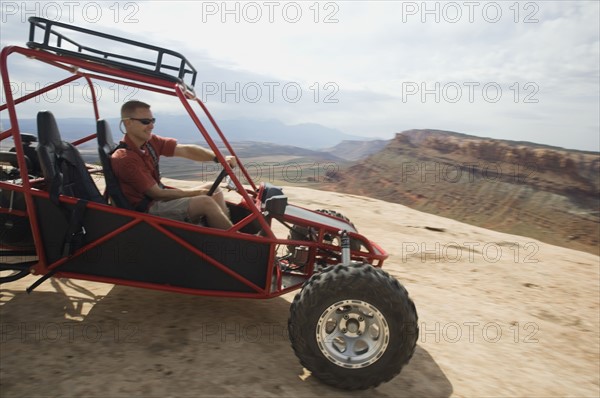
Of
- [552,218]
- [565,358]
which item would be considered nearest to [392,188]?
[552,218]

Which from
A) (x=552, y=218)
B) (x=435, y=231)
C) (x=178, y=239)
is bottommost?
(x=552, y=218)

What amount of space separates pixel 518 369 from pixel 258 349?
79.7 inches

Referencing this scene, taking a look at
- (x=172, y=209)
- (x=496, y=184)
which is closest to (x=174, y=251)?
(x=172, y=209)

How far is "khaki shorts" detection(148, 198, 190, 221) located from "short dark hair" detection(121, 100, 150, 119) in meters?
0.70

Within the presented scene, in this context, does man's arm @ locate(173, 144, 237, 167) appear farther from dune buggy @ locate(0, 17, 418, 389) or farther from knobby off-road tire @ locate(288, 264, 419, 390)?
knobby off-road tire @ locate(288, 264, 419, 390)

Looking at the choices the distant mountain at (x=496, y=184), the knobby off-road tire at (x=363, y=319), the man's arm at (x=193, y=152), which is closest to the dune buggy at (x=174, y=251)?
the knobby off-road tire at (x=363, y=319)

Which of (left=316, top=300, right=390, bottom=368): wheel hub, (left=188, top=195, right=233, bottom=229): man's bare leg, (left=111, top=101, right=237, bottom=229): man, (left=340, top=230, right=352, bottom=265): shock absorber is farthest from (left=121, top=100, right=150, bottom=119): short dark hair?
(left=316, top=300, right=390, bottom=368): wheel hub

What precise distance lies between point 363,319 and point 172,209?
159cm

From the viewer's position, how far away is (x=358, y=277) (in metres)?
2.80

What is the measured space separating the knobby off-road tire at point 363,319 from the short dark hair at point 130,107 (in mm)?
1849

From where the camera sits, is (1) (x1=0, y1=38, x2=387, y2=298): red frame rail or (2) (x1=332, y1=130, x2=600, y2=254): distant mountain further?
(2) (x1=332, y1=130, x2=600, y2=254): distant mountain

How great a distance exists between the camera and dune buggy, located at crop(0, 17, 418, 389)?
278 cm

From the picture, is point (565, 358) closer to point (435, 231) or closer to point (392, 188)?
point (435, 231)

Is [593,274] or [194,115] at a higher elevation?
[194,115]
